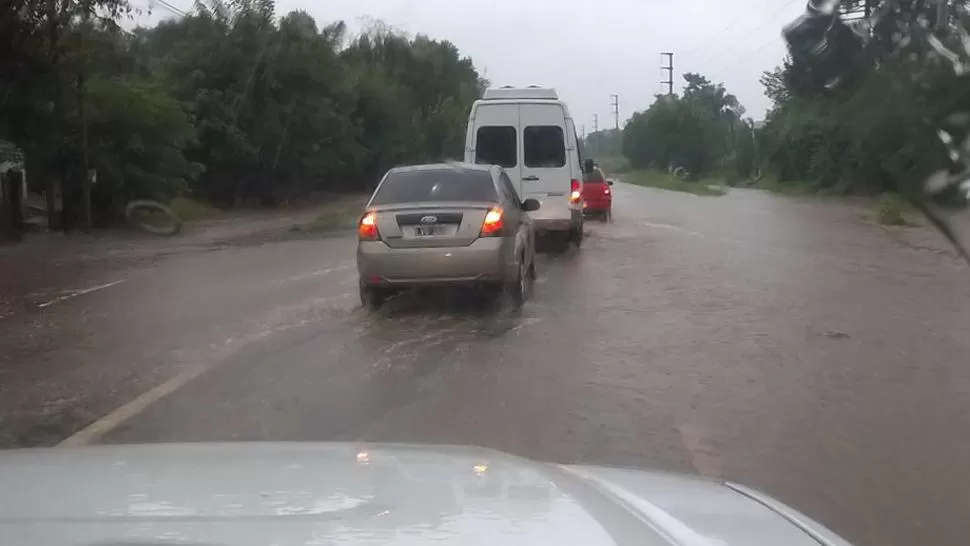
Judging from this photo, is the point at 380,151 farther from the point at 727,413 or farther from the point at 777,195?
the point at 727,413

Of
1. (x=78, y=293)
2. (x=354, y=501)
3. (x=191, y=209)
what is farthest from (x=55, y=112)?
(x=354, y=501)

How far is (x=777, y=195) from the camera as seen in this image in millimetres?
46750

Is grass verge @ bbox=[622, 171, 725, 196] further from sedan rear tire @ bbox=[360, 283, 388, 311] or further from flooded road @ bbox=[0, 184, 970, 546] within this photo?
sedan rear tire @ bbox=[360, 283, 388, 311]

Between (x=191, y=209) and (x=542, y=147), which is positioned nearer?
(x=542, y=147)

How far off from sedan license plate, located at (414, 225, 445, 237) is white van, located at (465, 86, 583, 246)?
779 centimetres

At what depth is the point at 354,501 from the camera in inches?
110

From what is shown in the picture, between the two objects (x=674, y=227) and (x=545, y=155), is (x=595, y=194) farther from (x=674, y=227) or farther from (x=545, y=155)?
(x=545, y=155)

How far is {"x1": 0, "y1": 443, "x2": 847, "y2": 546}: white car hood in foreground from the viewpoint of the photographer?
8.13 feet

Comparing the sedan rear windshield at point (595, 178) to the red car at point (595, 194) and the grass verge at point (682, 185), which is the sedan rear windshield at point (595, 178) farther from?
the grass verge at point (682, 185)

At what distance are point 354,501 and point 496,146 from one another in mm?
17172

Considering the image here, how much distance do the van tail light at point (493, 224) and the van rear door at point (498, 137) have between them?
24.9 feet

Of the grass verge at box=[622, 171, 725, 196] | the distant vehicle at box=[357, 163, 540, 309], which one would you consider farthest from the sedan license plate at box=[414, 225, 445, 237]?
the grass verge at box=[622, 171, 725, 196]

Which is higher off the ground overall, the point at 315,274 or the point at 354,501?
the point at 354,501

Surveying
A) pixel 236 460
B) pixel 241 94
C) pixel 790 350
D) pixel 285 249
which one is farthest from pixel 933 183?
pixel 241 94
